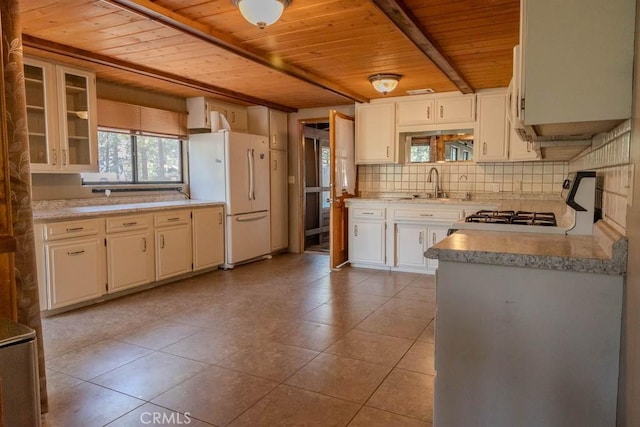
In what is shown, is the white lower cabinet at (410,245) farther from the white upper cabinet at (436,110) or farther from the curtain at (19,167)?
the curtain at (19,167)

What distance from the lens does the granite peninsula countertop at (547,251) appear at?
1.44 m

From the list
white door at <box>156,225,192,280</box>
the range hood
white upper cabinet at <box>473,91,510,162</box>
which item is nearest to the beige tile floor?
white door at <box>156,225,192,280</box>

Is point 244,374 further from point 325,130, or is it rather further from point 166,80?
point 325,130

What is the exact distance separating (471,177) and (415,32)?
2.70m

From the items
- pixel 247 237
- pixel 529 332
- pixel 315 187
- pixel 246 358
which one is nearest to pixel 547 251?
pixel 529 332

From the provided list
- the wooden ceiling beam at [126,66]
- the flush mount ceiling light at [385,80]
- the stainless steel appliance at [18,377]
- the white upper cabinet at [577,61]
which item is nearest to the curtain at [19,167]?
the stainless steel appliance at [18,377]

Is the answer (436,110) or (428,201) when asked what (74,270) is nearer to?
(428,201)

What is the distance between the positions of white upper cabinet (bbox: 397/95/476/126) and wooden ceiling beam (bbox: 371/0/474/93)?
0.77 m

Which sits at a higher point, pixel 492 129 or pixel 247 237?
pixel 492 129

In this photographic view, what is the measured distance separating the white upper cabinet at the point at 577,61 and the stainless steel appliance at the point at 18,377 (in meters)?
1.79

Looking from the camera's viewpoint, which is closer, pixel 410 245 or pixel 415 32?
pixel 415 32

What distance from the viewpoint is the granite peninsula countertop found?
56.7 inches

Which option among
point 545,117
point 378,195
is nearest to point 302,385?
point 545,117

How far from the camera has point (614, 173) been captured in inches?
67.4
